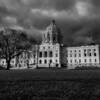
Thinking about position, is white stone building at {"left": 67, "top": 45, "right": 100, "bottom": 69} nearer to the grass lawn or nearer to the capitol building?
the capitol building

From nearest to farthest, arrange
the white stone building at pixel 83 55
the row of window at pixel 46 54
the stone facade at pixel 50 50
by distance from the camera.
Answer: the white stone building at pixel 83 55, the stone facade at pixel 50 50, the row of window at pixel 46 54

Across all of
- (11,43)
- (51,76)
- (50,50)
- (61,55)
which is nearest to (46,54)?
(50,50)

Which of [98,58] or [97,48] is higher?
[97,48]

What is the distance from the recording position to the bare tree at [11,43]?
154ft

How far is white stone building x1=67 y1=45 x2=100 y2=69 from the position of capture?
107 m

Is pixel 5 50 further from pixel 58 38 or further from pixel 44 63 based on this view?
pixel 58 38

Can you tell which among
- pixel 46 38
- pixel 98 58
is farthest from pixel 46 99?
pixel 46 38

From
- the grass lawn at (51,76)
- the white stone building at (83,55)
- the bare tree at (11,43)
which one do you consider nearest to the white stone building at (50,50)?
the white stone building at (83,55)

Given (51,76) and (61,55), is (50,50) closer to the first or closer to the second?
(61,55)

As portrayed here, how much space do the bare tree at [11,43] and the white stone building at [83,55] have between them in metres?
59.3

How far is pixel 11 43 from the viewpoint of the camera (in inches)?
1863

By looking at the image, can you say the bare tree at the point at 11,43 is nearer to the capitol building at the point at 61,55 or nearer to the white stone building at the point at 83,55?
the capitol building at the point at 61,55

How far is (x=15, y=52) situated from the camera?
50.2m

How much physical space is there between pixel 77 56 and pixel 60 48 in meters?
13.2
